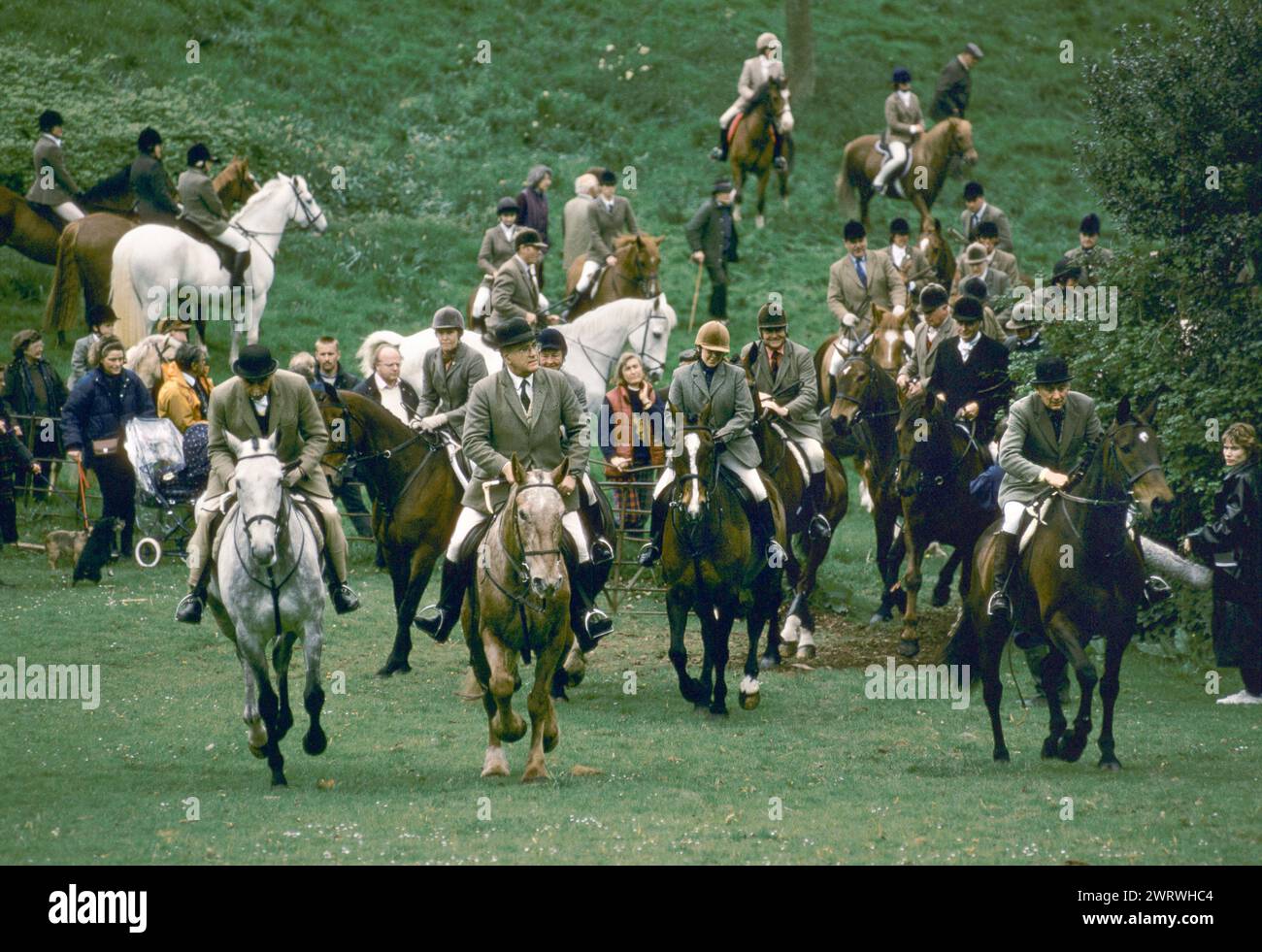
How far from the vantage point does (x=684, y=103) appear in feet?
112

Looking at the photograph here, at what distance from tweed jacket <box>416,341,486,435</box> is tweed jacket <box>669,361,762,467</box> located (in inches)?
91.1

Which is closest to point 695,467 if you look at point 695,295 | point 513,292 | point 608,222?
point 513,292

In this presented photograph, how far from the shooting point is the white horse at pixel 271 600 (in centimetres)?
1219

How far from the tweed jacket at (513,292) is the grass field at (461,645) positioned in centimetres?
352

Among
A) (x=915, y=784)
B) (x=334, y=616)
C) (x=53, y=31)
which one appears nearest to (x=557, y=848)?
(x=915, y=784)

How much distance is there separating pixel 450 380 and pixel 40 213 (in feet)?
37.5

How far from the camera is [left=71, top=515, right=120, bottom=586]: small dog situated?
19.2 metres

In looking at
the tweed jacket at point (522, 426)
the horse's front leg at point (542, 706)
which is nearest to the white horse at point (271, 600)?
the tweed jacket at point (522, 426)

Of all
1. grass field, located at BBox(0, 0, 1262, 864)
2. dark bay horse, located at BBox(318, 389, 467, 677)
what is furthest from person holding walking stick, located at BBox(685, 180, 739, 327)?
Result: dark bay horse, located at BBox(318, 389, 467, 677)

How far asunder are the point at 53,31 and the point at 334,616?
56.8ft

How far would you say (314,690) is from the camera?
12.6 meters

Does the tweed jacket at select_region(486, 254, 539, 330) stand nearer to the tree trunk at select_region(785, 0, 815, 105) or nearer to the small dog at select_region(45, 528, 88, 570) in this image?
the small dog at select_region(45, 528, 88, 570)

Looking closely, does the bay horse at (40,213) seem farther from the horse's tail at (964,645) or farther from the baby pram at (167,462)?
the horse's tail at (964,645)

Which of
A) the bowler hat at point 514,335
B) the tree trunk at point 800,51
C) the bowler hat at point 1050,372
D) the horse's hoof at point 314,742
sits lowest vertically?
the horse's hoof at point 314,742
